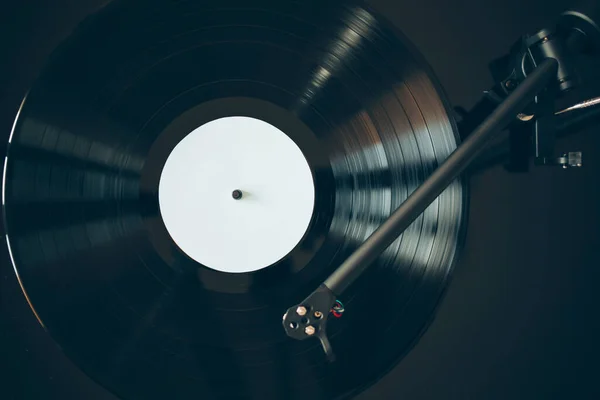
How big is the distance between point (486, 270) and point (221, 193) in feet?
1.64

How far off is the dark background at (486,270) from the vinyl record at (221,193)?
0.12 metres

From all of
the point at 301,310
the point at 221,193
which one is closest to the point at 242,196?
the point at 221,193

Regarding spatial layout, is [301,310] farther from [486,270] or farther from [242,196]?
[486,270]

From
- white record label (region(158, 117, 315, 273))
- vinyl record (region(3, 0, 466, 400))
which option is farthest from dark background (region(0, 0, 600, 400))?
white record label (region(158, 117, 315, 273))

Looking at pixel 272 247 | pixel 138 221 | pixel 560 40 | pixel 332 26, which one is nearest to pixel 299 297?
pixel 272 247

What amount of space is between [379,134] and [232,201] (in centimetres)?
28

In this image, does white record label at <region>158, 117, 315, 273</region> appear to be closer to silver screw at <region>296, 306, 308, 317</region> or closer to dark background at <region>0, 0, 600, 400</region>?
silver screw at <region>296, 306, 308, 317</region>

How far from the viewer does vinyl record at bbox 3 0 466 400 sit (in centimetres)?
75

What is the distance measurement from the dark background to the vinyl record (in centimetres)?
12

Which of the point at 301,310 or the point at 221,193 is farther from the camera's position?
the point at 221,193

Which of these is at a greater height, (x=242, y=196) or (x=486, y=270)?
(x=242, y=196)

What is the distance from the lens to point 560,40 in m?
0.73

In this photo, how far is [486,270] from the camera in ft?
2.80

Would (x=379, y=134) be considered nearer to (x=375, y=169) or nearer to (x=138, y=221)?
(x=375, y=169)
